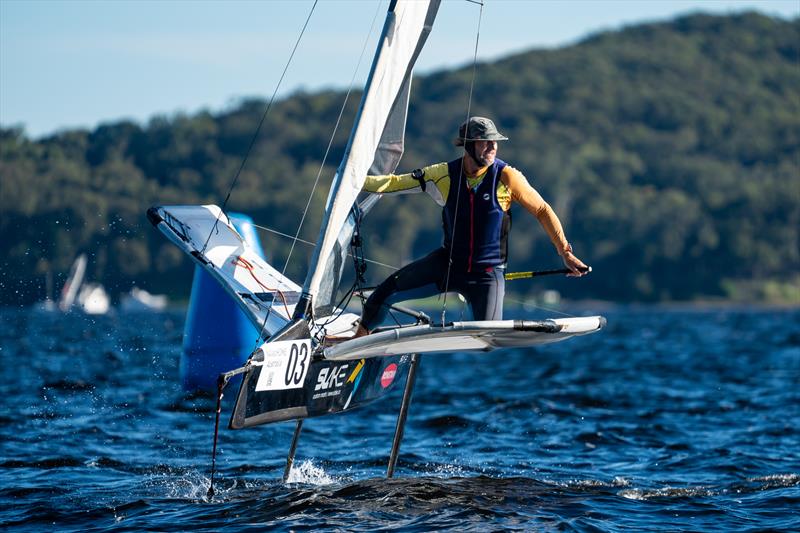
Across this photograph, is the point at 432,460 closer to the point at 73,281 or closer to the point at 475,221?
the point at 475,221

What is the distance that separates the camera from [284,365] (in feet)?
22.3

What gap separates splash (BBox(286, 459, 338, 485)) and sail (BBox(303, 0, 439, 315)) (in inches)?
52.4

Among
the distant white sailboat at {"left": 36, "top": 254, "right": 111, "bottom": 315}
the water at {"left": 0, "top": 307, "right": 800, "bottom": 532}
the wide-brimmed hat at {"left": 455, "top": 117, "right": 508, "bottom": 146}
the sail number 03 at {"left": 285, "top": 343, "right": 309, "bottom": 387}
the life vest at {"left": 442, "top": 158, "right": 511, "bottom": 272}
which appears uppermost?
the wide-brimmed hat at {"left": 455, "top": 117, "right": 508, "bottom": 146}

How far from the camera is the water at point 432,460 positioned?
707 centimetres

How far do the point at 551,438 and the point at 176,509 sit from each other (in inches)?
181

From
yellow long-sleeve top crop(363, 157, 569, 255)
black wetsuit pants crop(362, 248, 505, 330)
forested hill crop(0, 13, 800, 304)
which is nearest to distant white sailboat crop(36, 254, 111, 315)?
forested hill crop(0, 13, 800, 304)

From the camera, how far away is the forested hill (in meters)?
31.9

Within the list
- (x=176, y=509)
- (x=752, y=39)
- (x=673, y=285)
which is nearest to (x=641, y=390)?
(x=176, y=509)

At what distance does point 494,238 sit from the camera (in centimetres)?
733

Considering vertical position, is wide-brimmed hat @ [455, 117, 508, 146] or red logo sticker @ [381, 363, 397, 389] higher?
wide-brimmed hat @ [455, 117, 508, 146]

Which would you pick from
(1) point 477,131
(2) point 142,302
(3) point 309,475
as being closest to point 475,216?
(1) point 477,131

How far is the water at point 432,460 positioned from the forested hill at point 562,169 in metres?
4.76

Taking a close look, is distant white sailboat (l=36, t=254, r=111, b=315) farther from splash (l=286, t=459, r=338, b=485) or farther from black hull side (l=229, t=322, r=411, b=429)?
black hull side (l=229, t=322, r=411, b=429)

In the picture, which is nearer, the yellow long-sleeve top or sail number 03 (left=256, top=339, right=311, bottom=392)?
sail number 03 (left=256, top=339, right=311, bottom=392)
